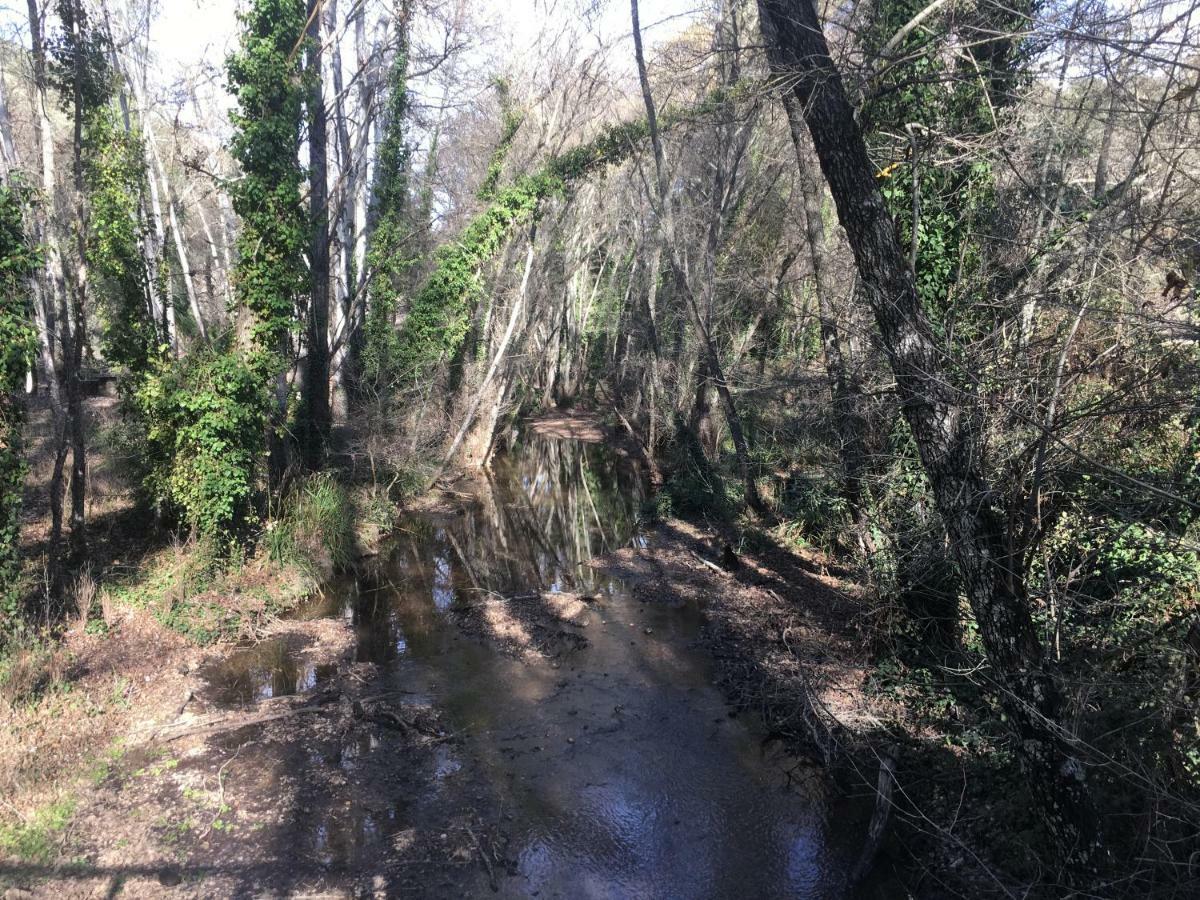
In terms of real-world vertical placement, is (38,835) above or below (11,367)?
below

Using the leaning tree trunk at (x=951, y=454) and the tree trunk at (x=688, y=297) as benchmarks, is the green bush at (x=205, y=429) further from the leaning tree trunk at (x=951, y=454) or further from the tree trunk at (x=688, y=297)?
the leaning tree trunk at (x=951, y=454)

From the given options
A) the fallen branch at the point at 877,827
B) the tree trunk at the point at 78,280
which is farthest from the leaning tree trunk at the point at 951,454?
the tree trunk at the point at 78,280

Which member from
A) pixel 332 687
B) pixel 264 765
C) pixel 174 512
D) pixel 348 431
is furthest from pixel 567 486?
pixel 264 765

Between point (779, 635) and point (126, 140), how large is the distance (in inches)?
495

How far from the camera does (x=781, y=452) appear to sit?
17281 millimetres

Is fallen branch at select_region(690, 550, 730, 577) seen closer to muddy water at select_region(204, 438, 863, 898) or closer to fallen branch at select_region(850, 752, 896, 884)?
muddy water at select_region(204, 438, 863, 898)

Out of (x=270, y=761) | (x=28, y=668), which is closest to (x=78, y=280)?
(x=28, y=668)

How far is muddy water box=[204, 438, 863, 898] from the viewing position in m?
6.54

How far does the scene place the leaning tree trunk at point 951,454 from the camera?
512 centimetres

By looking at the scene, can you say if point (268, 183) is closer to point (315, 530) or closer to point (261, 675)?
point (315, 530)

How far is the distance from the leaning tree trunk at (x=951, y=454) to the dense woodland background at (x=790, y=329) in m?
0.03

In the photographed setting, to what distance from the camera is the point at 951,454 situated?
5594 mm

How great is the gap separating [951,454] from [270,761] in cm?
701

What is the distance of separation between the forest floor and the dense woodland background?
1.02 m
